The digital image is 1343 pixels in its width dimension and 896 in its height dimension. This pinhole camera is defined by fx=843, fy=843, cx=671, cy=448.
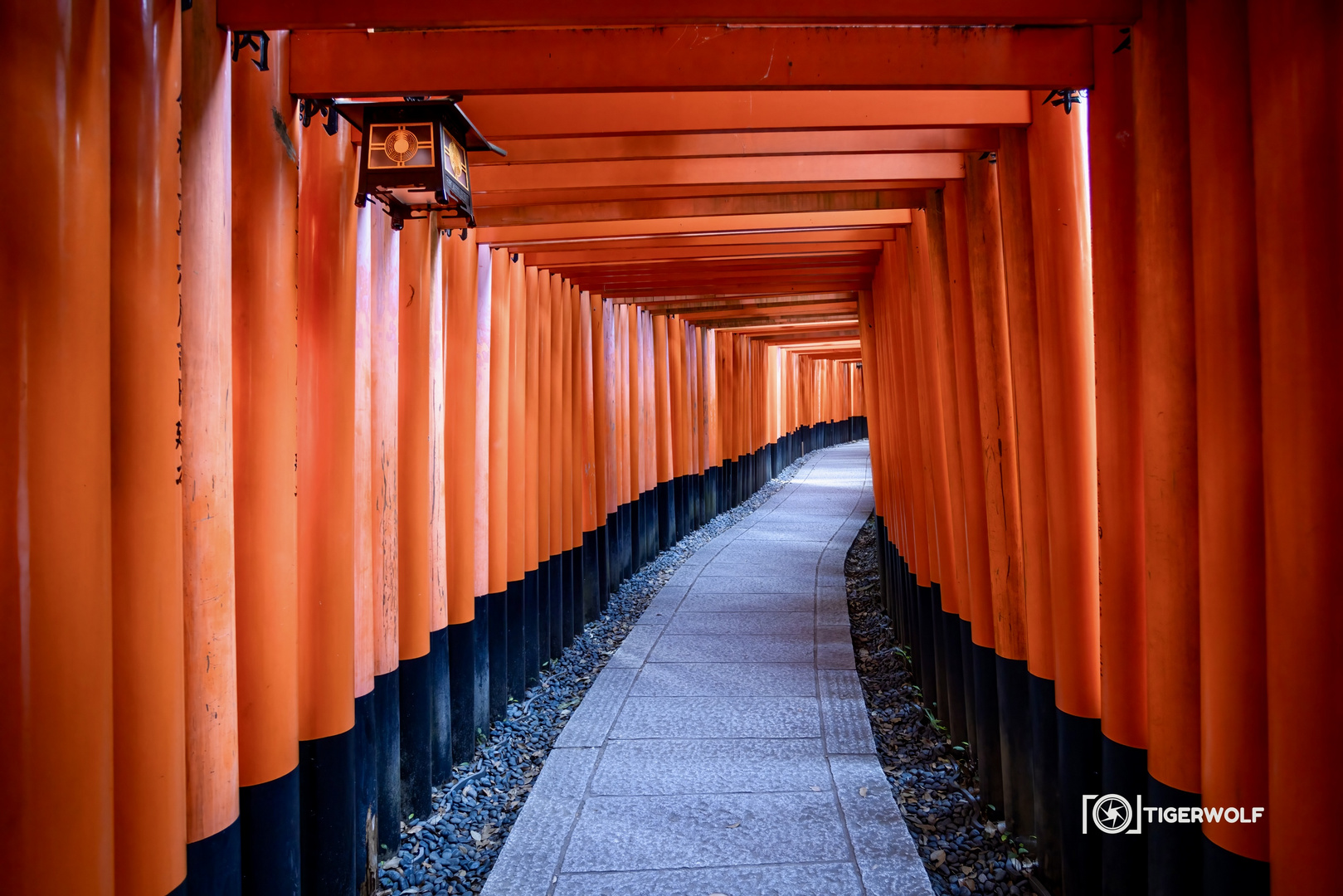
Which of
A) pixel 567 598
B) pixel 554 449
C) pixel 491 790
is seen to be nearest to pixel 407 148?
pixel 491 790

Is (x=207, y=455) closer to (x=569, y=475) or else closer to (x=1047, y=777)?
(x=1047, y=777)

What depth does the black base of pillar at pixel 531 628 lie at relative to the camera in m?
6.51

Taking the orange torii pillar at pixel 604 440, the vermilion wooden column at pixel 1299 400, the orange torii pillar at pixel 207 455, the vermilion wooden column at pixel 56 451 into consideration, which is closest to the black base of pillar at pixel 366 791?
the orange torii pillar at pixel 207 455

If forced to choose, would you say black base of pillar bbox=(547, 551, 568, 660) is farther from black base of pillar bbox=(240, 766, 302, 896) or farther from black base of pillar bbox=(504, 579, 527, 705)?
black base of pillar bbox=(240, 766, 302, 896)

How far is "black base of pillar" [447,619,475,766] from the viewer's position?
16.9 feet

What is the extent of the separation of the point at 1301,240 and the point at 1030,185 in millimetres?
1567

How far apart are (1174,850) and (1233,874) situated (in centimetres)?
30

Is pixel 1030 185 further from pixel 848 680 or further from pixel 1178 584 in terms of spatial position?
pixel 848 680

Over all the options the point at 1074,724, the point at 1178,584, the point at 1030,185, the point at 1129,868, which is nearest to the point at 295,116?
the point at 1030,185

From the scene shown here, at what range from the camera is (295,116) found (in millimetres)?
2982

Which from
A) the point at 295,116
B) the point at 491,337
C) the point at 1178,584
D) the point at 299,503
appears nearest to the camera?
the point at 1178,584

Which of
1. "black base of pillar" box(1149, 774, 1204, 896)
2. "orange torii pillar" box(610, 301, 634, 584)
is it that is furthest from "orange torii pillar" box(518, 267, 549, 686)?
"black base of pillar" box(1149, 774, 1204, 896)

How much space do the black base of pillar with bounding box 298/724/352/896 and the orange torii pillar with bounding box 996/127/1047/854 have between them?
9.24ft

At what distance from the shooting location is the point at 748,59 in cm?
269
